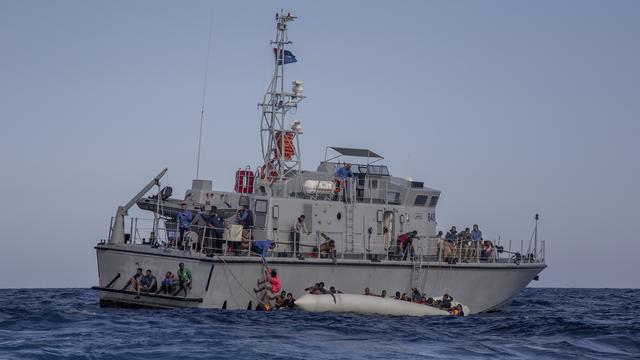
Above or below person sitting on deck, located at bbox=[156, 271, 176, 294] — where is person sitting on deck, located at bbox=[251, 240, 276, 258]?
above

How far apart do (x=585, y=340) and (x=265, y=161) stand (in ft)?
43.0

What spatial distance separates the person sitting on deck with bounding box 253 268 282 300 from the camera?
2828 centimetres

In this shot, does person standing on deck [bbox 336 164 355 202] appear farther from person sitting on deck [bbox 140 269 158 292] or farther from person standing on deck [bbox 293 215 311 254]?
person sitting on deck [bbox 140 269 158 292]

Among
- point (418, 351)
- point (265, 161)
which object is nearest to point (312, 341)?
point (418, 351)

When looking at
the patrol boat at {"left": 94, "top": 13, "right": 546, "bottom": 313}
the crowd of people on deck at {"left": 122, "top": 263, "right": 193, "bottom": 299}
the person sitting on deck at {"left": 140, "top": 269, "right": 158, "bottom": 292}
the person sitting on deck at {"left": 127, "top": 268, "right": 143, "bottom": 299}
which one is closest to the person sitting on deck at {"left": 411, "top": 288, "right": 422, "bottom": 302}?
the patrol boat at {"left": 94, "top": 13, "right": 546, "bottom": 313}

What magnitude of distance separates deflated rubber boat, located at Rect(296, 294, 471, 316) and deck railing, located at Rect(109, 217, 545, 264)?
180cm

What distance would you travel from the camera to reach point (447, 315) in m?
30.3

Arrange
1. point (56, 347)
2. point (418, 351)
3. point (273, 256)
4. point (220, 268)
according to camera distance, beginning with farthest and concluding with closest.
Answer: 1. point (273, 256)
2. point (220, 268)
3. point (418, 351)
4. point (56, 347)

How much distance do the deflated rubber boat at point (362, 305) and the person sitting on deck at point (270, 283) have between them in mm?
854

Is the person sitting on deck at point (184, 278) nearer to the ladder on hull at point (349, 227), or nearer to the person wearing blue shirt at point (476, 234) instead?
the ladder on hull at point (349, 227)

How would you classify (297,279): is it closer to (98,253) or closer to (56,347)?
(98,253)

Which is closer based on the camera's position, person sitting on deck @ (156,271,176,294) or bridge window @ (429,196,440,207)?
person sitting on deck @ (156,271,176,294)

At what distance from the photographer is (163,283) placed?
27625mm

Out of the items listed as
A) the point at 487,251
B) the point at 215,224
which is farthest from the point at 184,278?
the point at 487,251
